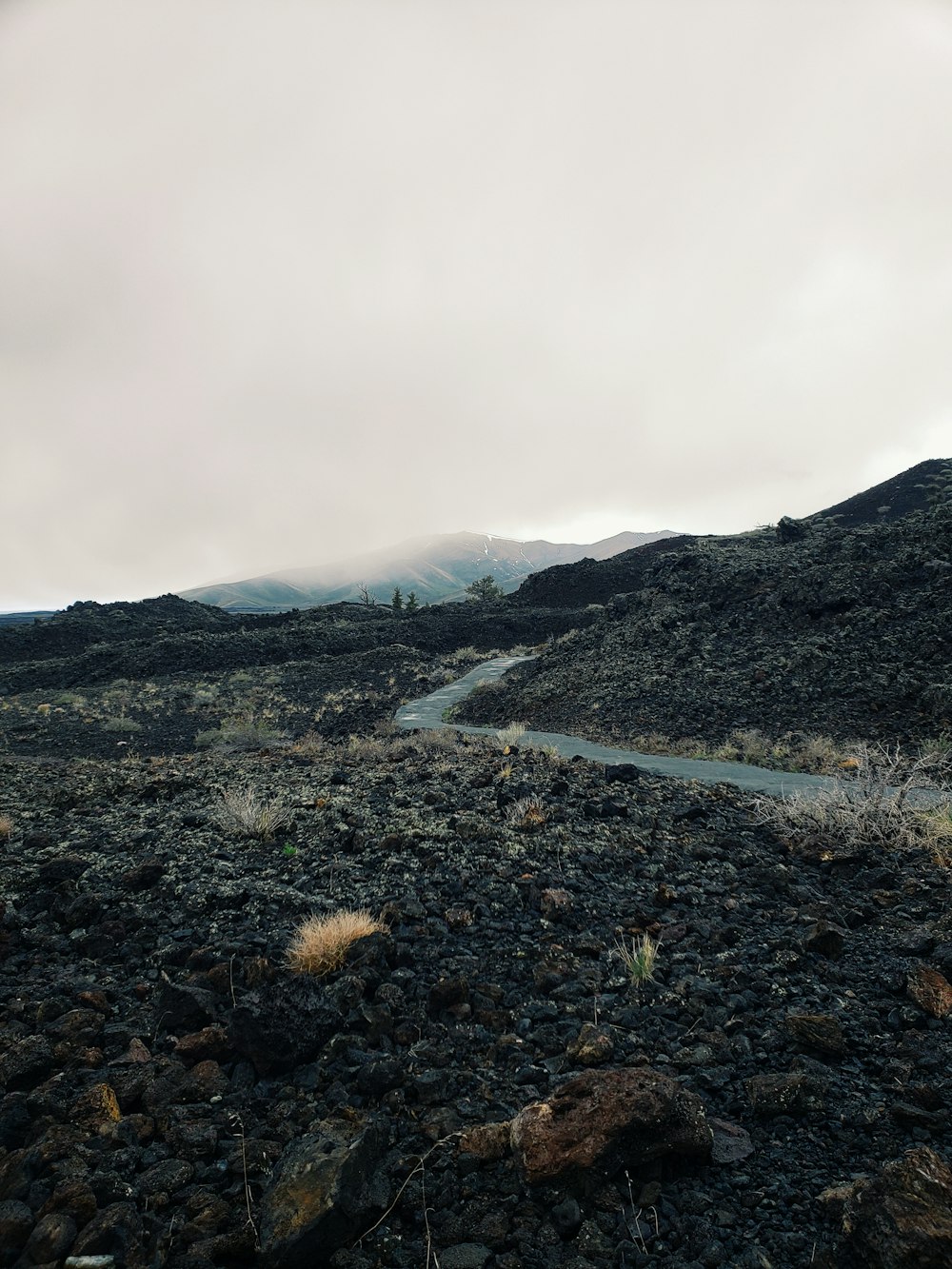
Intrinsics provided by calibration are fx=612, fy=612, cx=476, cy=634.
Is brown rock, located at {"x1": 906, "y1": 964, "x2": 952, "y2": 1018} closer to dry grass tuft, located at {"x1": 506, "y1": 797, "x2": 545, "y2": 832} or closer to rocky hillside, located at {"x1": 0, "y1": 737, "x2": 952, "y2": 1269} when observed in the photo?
rocky hillside, located at {"x1": 0, "y1": 737, "x2": 952, "y2": 1269}

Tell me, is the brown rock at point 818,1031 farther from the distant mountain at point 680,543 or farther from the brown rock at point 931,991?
the distant mountain at point 680,543

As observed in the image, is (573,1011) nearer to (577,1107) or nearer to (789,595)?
A: (577,1107)

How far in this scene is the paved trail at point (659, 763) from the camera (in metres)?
9.55

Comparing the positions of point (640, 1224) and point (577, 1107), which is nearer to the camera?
point (640, 1224)

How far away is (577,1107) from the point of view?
2.75 meters

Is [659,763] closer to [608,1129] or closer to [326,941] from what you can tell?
[326,941]

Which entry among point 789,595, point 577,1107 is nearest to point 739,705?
point 789,595

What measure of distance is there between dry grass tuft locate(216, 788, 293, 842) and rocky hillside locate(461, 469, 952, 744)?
9943mm

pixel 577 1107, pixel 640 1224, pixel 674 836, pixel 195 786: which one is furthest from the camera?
pixel 195 786

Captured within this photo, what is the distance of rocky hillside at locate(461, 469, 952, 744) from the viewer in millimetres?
13383

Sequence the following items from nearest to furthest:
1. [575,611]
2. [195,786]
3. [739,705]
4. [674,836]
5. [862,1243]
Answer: [862,1243], [674,836], [195,786], [739,705], [575,611]

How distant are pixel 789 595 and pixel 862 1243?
19.0m

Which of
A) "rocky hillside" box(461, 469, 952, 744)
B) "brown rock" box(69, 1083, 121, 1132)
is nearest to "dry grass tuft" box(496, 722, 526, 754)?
"rocky hillside" box(461, 469, 952, 744)

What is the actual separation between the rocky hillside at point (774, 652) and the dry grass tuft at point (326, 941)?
36.8 ft
